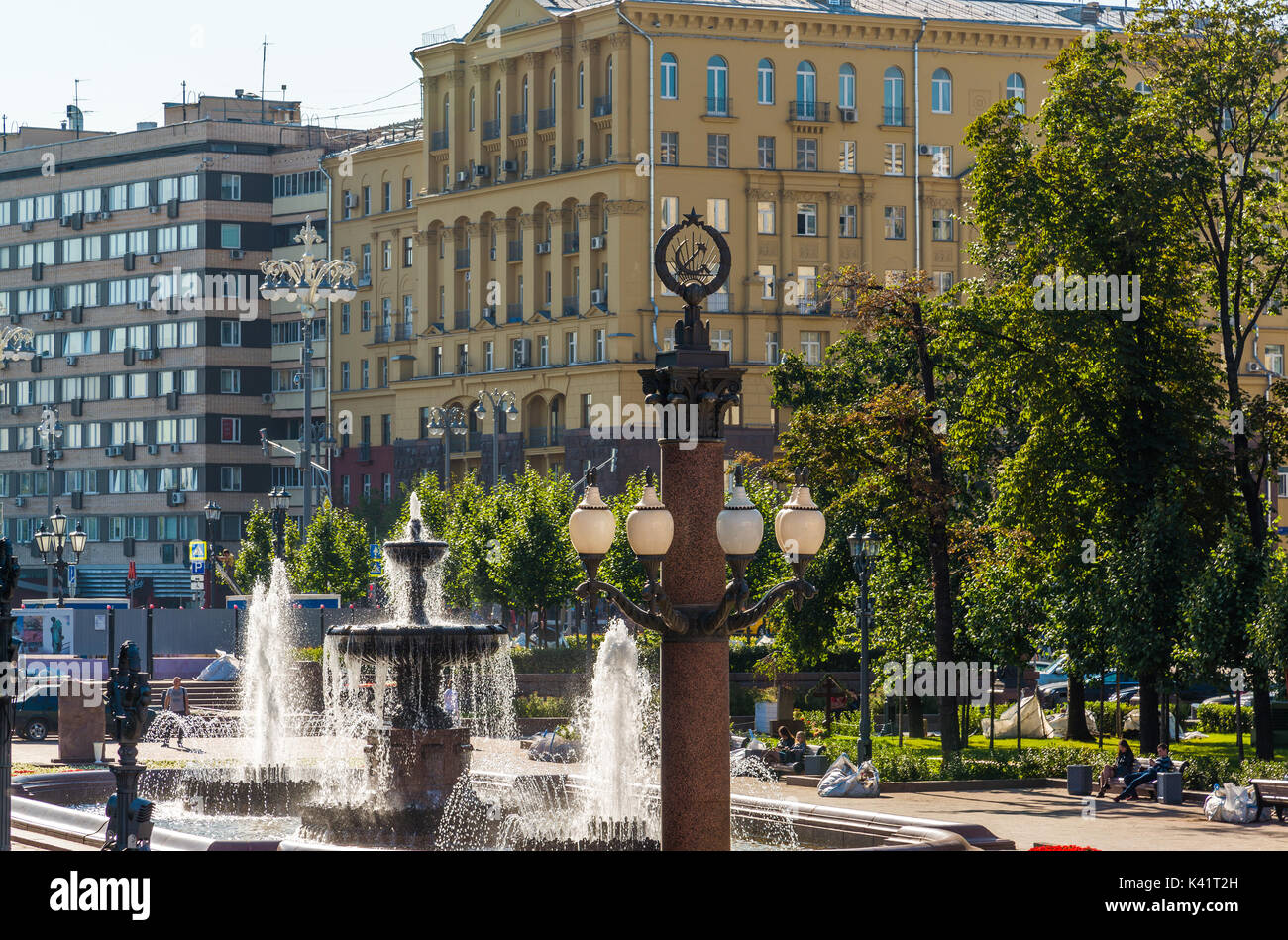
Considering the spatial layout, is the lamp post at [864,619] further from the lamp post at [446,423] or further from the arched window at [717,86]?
the arched window at [717,86]

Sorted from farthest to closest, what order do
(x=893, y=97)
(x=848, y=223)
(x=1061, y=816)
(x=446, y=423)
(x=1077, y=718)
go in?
(x=893, y=97) → (x=848, y=223) → (x=446, y=423) → (x=1077, y=718) → (x=1061, y=816)

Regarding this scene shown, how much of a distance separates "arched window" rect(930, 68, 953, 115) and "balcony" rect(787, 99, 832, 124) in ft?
15.2

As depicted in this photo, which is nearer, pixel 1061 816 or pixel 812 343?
pixel 1061 816

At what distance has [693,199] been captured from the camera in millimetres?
78500

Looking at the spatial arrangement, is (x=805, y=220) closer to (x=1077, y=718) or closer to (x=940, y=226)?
(x=940, y=226)

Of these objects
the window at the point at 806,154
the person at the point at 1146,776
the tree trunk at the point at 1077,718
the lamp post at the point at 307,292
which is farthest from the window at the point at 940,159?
the person at the point at 1146,776

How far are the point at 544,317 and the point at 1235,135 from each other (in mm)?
49209

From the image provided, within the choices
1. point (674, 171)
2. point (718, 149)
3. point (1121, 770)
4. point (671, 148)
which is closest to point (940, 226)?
point (718, 149)

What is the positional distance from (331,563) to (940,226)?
29916 millimetres

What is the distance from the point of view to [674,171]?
78.2 metres

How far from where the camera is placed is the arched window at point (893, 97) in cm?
8100

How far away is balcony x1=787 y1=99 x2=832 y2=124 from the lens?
79938 millimetres

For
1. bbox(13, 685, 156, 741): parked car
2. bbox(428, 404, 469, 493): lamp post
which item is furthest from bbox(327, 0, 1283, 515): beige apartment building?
bbox(13, 685, 156, 741): parked car
